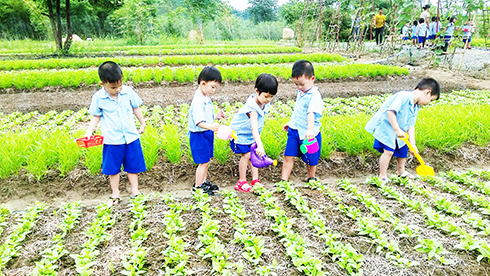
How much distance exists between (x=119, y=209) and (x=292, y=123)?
2.00m

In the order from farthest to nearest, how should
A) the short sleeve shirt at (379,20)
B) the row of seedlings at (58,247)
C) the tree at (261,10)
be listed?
the tree at (261,10)
the short sleeve shirt at (379,20)
the row of seedlings at (58,247)

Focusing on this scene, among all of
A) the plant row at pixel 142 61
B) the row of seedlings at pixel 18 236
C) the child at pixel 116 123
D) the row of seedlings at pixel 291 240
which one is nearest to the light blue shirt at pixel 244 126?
the row of seedlings at pixel 291 240

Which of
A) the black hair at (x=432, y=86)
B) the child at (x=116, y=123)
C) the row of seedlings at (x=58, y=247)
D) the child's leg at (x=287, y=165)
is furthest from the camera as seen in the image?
the child's leg at (x=287, y=165)

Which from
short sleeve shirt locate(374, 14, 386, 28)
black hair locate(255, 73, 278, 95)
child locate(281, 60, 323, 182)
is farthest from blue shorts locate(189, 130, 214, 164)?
short sleeve shirt locate(374, 14, 386, 28)

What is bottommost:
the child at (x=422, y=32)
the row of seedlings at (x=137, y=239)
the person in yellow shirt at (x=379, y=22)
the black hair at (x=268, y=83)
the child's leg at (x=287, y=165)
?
the row of seedlings at (x=137, y=239)

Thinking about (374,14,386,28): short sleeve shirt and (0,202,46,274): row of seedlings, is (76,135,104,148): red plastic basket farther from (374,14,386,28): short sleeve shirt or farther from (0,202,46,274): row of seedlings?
(374,14,386,28): short sleeve shirt

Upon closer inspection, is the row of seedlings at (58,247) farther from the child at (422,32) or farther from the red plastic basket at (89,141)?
the child at (422,32)

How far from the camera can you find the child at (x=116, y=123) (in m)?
2.70

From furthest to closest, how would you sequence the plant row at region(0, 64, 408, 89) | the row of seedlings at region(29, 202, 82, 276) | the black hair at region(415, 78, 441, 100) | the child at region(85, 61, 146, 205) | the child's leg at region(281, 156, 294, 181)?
the plant row at region(0, 64, 408, 89), the child's leg at region(281, 156, 294, 181), the black hair at region(415, 78, 441, 100), the child at region(85, 61, 146, 205), the row of seedlings at region(29, 202, 82, 276)

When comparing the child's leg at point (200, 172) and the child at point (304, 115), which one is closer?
the child at point (304, 115)

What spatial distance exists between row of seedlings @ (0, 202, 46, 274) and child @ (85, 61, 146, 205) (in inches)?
25.9

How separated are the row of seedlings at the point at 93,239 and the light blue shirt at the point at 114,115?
66 centimetres

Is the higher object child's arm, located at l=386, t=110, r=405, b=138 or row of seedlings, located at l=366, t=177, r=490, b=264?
child's arm, located at l=386, t=110, r=405, b=138

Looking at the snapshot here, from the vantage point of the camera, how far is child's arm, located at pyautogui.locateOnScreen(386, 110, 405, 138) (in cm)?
320
